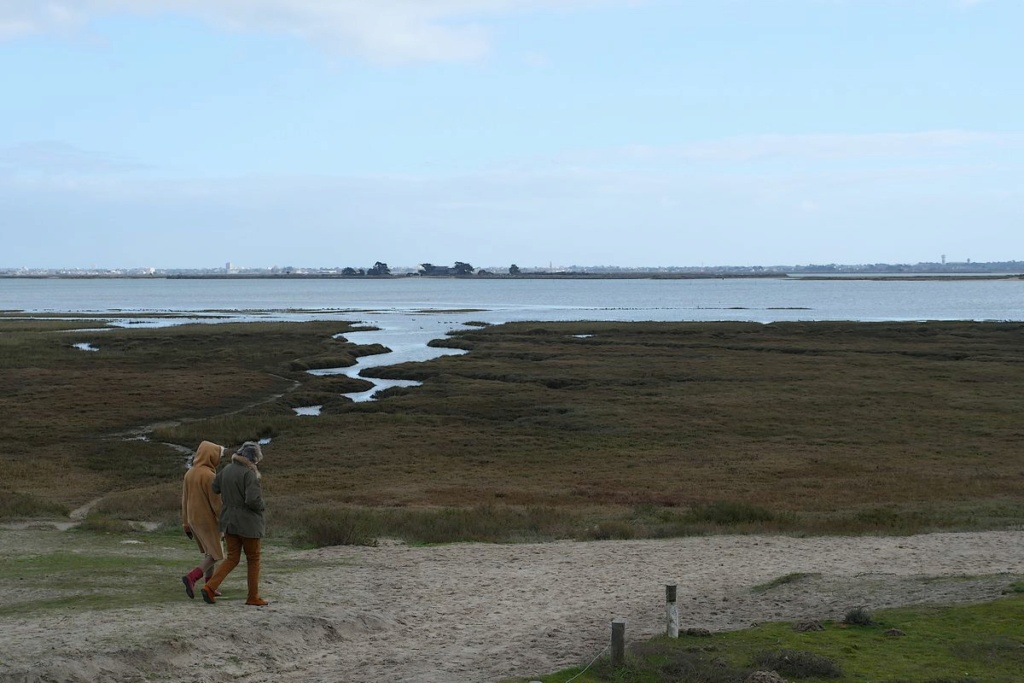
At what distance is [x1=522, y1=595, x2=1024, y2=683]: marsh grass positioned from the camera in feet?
34.1

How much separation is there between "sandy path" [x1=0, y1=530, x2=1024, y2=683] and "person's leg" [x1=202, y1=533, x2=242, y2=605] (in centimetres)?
18

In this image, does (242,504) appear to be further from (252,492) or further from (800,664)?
(800,664)

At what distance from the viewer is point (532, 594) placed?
15.2 meters

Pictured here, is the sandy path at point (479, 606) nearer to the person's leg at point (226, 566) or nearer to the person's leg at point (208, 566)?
the person's leg at point (226, 566)

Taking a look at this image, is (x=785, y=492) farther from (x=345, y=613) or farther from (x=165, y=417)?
(x=165, y=417)

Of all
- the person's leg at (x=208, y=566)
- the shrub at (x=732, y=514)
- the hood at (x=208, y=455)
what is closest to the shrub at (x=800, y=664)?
the hood at (x=208, y=455)

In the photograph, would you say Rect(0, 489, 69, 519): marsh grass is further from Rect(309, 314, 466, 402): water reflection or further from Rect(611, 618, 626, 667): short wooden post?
Rect(309, 314, 466, 402): water reflection

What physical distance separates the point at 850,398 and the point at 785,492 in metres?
21.3

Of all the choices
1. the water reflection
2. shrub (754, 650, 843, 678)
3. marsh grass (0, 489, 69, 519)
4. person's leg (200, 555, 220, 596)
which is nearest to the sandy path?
person's leg (200, 555, 220, 596)

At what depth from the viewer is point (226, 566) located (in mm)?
13383

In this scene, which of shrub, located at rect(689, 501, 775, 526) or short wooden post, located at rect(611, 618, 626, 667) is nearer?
short wooden post, located at rect(611, 618, 626, 667)

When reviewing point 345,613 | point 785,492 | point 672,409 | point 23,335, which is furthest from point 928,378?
point 23,335

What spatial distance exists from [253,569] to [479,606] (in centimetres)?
312

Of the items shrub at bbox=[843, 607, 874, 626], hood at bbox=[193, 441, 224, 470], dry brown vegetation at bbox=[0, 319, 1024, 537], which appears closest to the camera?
shrub at bbox=[843, 607, 874, 626]
